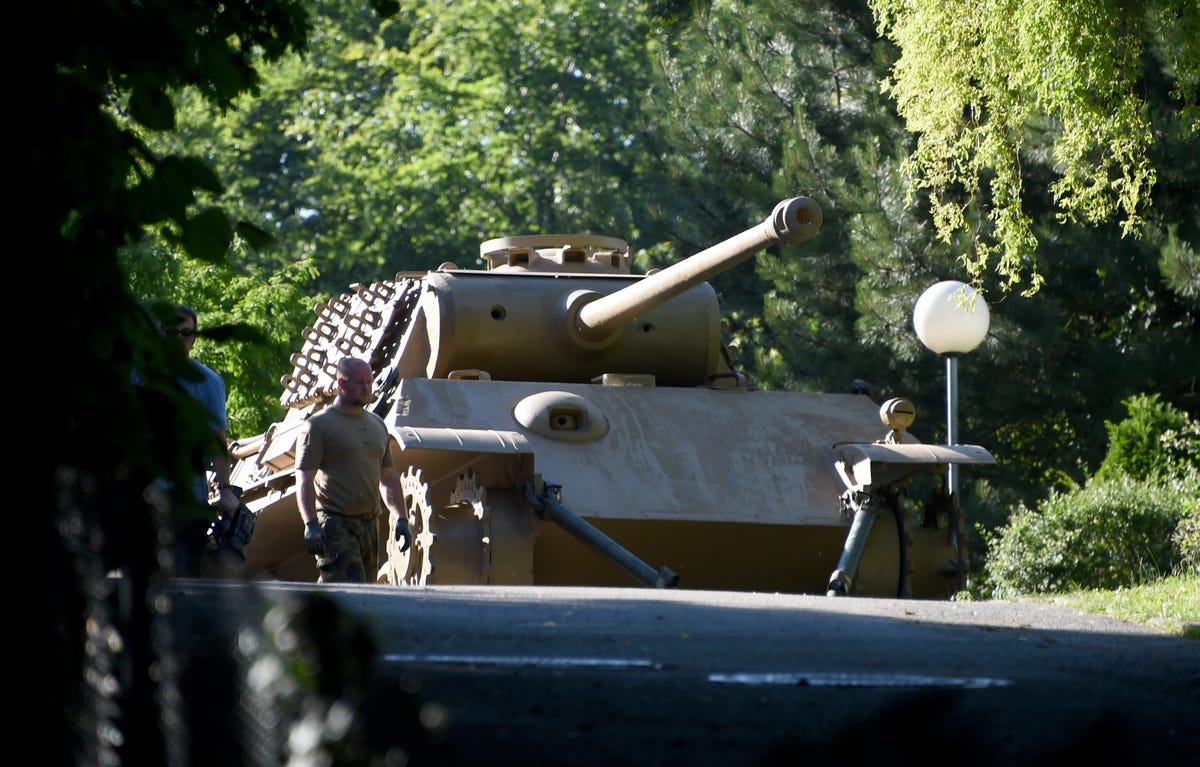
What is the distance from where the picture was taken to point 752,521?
37.6 ft

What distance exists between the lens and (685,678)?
5.60 m

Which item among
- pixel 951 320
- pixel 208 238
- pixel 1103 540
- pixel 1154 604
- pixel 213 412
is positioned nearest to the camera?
pixel 208 238

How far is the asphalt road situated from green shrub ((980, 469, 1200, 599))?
6.59m

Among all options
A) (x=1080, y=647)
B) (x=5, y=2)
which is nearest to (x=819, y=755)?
(x=5, y=2)

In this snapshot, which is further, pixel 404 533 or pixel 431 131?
pixel 431 131

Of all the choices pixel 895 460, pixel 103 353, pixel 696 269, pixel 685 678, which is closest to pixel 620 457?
pixel 696 269

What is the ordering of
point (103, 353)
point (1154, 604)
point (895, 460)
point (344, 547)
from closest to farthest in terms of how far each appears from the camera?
point (103, 353), point (1154, 604), point (344, 547), point (895, 460)

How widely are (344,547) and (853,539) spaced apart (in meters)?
2.84

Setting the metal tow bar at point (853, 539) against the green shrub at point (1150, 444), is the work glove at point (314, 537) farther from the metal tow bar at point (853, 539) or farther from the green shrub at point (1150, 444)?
the green shrub at point (1150, 444)

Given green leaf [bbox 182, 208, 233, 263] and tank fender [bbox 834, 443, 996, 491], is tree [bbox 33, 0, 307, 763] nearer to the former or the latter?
green leaf [bbox 182, 208, 233, 263]

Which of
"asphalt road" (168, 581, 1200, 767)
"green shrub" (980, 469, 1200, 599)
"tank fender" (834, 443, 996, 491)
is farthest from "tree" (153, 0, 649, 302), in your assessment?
"asphalt road" (168, 581, 1200, 767)

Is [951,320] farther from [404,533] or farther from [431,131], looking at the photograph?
[431,131]

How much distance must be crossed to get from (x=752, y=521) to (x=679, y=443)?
2.64ft

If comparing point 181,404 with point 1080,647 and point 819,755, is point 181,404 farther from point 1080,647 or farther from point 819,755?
point 1080,647
